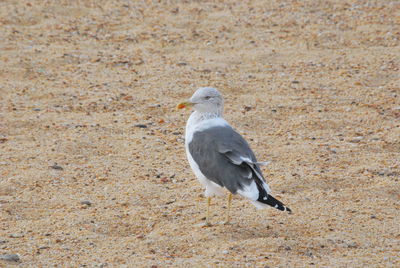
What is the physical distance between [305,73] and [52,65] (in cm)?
250

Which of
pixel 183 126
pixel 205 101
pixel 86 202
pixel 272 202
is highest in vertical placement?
pixel 205 101

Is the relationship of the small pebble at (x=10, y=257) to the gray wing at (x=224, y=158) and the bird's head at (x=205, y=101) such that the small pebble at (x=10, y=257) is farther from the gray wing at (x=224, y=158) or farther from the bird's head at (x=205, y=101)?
the bird's head at (x=205, y=101)

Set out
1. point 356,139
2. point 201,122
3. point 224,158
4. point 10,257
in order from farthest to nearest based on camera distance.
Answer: point 356,139 < point 201,122 < point 224,158 < point 10,257

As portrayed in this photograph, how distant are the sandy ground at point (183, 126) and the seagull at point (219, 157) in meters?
0.29

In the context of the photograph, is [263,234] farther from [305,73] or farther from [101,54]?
[101,54]

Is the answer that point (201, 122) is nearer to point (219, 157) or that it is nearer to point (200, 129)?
point (200, 129)

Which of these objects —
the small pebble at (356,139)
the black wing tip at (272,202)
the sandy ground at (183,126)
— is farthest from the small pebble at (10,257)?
the small pebble at (356,139)

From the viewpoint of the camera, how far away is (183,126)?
19.3 ft

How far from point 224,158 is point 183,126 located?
1.81 metres

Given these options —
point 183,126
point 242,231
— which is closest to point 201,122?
point 242,231

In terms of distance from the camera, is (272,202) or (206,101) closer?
(272,202)

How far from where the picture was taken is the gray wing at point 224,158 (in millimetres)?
3988

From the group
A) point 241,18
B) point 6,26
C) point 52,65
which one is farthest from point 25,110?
point 241,18

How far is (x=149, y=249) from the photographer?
3.96 meters
